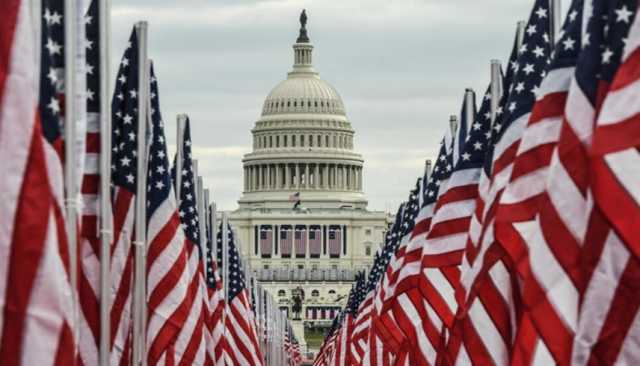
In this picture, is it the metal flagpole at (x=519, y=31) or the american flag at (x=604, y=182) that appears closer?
the american flag at (x=604, y=182)

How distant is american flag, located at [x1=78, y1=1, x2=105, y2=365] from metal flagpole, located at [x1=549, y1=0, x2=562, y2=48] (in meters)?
3.94

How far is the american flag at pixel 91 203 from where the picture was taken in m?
17.2

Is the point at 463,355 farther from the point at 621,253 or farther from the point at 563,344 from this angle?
the point at 621,253

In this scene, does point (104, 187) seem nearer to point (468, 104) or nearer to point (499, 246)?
point (499, 246)

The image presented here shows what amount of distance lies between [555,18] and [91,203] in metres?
4.35

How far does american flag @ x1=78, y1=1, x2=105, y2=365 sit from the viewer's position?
17219mm

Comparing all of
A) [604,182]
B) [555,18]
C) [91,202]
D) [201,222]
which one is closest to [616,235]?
[604,182]

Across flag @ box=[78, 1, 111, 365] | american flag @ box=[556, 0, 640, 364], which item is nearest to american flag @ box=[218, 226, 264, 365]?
flag @ box=[78, 1, 111, 365]

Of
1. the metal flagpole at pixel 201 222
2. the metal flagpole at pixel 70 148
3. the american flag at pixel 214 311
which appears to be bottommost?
the metal flagpole at pixel 70 148

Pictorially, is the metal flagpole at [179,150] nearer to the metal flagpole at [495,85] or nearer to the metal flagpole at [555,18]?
the metal flagpole at [495,85]

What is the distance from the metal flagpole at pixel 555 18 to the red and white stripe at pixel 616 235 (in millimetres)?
5933

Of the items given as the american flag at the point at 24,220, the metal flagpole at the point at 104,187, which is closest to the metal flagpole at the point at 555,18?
the metal flagpole at the point at 104,187

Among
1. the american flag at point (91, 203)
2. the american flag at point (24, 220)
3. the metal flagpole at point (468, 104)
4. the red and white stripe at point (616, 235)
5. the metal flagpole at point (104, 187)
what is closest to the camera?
the american flag at point (24, 220)

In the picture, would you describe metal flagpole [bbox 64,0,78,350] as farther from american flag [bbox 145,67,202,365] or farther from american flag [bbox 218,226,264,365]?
american flag [bbox 218,226,264,365]
